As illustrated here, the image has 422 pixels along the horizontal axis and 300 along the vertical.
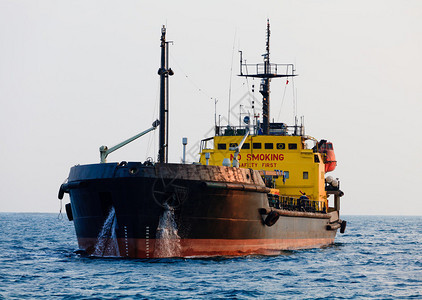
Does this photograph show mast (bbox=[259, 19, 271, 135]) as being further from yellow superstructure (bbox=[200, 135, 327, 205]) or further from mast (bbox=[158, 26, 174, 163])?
mast (bbox=[158, 26, 174, 163])

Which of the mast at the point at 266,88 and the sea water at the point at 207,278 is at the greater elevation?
the mast at the point at 266,88

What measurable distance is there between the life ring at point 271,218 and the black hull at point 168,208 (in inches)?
24.8

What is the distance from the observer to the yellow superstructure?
33.7 meters

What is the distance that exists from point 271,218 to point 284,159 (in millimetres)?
8215

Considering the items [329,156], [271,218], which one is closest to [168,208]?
[271,218]

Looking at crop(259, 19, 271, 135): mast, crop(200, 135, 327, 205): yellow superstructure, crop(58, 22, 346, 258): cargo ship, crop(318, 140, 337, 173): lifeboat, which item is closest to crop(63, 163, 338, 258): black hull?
crop(58, 22, 346, 258): cargo ship

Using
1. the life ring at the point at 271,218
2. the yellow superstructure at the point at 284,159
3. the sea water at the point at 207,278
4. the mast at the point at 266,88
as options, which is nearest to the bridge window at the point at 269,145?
the yellow superstructure at the point at 284,159

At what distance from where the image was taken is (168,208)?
23078 mm

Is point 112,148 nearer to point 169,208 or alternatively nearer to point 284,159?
point 169,208

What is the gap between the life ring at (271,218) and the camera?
26.0 metres

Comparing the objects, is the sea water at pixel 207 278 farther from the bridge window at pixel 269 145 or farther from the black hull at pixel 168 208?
the bridge window at pixel 269 145

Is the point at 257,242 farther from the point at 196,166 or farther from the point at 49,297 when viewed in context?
the point at 49,297

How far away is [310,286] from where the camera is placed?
19.4m

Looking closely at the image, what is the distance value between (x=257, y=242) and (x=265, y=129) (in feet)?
37.4
